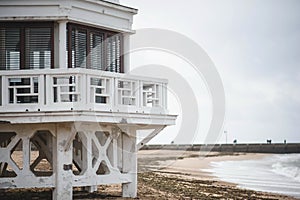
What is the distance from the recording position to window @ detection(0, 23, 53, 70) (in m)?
15.5

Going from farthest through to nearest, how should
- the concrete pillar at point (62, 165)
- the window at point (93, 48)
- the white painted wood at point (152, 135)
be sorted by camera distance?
1. the white painted wood at point (152, 135)
2. the window at point (93, 48)
3. the concrete pillar at point (62, 165)

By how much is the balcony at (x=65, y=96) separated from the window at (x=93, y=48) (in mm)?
874

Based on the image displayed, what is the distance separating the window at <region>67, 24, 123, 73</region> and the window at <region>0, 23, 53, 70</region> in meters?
0.56

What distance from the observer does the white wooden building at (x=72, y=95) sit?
13.9m

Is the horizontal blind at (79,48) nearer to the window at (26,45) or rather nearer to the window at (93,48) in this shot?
the window at (93,48)

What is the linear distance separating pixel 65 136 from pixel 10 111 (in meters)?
1.41

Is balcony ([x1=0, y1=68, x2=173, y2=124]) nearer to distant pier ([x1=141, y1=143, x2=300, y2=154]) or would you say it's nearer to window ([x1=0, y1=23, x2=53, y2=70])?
window ([x1=0, y1=23, x2=53, y2=70])

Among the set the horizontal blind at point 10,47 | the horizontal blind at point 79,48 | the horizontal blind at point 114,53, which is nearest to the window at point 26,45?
the horizontal blind at point 10,47

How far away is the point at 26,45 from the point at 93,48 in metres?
1.88

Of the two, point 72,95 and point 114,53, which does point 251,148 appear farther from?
point 72,95

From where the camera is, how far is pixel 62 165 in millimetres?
14312

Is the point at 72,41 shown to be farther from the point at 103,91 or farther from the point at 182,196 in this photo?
the point at 182,196

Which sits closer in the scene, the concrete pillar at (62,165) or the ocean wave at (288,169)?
the concrete pillar at (62,165)

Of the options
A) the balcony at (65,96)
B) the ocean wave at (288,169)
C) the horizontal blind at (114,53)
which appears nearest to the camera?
the balcony at (65,96)
